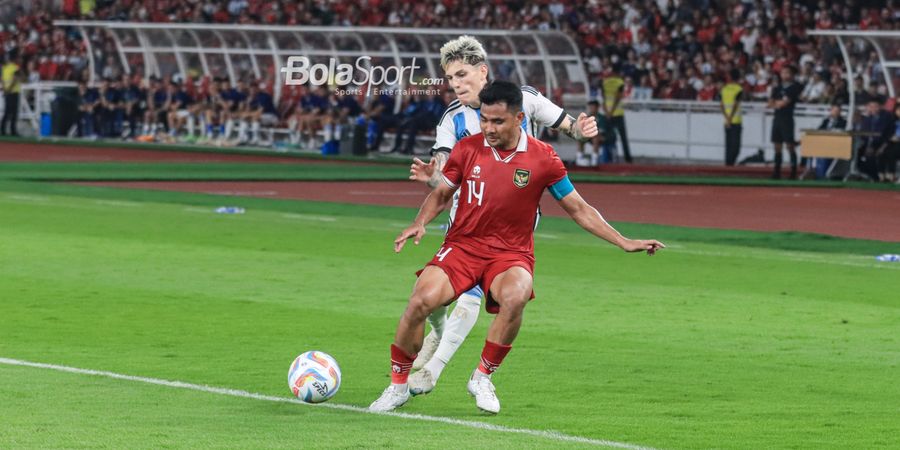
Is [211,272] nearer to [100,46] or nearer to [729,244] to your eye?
[729,244]

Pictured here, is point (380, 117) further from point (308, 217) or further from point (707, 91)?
point (308, 217)

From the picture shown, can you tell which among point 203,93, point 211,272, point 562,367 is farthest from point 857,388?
point 203,93

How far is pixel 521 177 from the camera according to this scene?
8.94 m

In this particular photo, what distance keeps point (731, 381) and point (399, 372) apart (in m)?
2.21

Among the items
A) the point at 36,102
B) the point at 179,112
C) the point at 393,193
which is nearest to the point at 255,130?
the point at 179,112

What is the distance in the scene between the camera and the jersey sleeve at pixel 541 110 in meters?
10.0

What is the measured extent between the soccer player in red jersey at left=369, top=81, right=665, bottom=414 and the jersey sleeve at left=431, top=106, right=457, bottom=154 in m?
0.78

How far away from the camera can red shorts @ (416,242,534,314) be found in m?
8.89

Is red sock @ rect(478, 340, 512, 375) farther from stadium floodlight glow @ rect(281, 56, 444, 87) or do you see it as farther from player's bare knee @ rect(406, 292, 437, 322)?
stadium floodlight glow @ rect(281, 56, 444, 87)

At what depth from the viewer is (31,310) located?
1293cm

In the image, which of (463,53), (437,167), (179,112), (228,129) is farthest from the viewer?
(179,112)

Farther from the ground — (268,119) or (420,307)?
(420,307)

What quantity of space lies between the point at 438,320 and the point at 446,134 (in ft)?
3.53

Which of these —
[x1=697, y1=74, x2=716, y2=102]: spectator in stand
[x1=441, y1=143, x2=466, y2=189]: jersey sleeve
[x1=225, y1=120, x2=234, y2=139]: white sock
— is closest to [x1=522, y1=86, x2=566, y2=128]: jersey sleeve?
[x1=441, y1=143, x2=466, y2=189]: jersey sleeve
